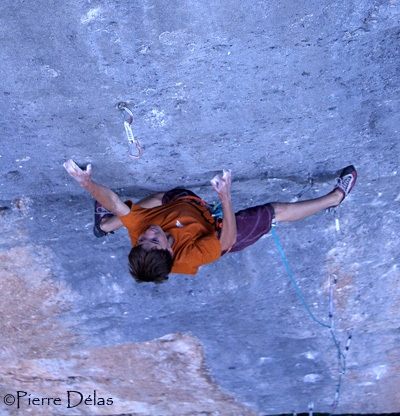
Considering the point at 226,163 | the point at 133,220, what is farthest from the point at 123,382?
the point at 226,163

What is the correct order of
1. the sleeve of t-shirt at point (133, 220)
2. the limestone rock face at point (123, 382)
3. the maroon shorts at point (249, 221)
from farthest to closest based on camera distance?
the limestone rock face at point (123, 382) → the maroon shorts at point (249, 221) → the sleeve of t-shirt at point (133, 220)

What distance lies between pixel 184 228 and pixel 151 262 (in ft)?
0.82

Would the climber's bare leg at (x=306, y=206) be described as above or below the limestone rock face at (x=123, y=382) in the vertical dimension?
above

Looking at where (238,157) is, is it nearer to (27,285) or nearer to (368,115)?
(368,115)

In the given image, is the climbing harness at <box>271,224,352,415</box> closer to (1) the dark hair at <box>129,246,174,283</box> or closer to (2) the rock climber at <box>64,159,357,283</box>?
(2) the rock climber at <box>64,159,357,283</box>

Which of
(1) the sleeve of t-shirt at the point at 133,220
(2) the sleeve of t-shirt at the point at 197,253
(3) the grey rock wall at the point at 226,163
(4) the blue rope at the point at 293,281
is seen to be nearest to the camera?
(3) the grey rock wall at the point at 226,163

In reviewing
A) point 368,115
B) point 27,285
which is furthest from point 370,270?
point 27,285

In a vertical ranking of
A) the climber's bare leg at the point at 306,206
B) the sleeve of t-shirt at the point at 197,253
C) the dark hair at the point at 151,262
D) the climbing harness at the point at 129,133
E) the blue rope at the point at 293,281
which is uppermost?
the climbing harness at the point at 129,133

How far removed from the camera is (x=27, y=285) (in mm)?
2893

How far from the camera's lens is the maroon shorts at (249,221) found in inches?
97.4

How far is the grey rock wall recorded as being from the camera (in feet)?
6.70

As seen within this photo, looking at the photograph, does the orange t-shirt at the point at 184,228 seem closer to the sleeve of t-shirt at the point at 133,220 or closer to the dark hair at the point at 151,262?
the sleeve of t-shirt at the point at 133,220

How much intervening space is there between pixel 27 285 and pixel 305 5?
206cm

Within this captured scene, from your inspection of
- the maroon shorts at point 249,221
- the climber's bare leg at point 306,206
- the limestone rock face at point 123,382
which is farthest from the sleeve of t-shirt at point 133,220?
the limestone rock face at point 123,382
